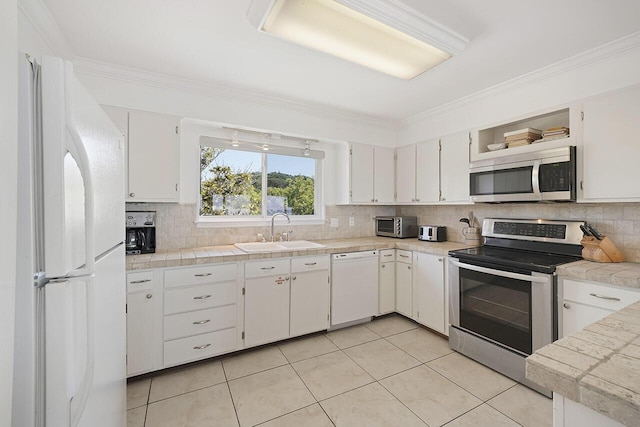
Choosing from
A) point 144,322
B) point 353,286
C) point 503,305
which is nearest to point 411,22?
point 503,305

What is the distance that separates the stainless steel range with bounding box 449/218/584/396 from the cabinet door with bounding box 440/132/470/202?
0.47 metres

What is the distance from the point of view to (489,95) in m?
2.75

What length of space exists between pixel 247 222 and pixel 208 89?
1376 mm

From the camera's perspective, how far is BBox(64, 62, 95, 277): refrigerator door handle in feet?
2.45

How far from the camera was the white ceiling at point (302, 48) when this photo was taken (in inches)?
65.2

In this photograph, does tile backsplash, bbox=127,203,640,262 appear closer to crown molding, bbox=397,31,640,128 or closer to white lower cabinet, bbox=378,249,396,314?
white lower cabinet, bbox=378,249,396,314

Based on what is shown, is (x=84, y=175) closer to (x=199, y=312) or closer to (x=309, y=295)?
(x=199, y=312)

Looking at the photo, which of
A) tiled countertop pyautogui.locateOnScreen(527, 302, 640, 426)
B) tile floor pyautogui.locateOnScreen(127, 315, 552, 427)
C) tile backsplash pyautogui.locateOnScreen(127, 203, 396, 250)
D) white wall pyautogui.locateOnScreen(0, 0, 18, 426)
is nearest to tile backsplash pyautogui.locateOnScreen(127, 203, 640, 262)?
tile backsplash pyautogui.locateOnScreen(127, 203, 396, 250)

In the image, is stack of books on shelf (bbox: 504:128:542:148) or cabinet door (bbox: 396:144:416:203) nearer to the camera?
stack of books on shelf (bbox: 504:128:542:148)

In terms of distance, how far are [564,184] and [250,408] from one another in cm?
279

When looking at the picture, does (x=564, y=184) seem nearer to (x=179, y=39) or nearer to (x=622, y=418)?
(x=622, y=418)

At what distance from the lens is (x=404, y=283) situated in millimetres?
3236

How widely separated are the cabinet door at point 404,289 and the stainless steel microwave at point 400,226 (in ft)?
1.51

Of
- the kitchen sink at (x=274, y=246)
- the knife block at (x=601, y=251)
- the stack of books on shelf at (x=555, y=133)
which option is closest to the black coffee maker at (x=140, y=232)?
the kitchen sink at (x=274, y=246)
